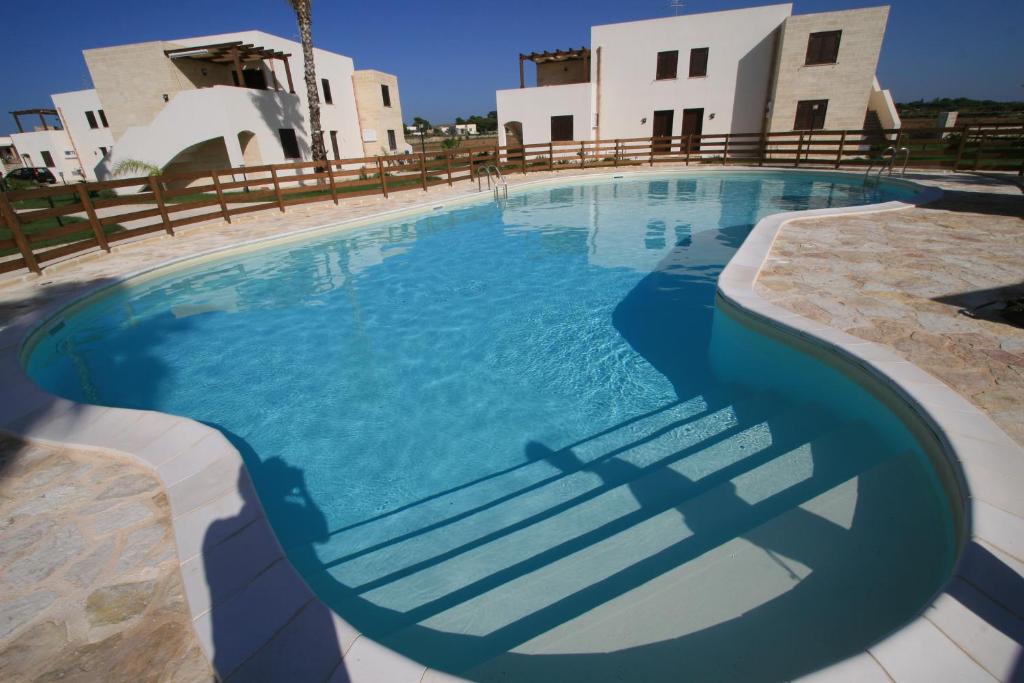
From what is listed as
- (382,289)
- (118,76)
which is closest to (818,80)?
(382,289)

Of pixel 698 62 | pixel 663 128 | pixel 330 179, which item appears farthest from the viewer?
pixel 663 128

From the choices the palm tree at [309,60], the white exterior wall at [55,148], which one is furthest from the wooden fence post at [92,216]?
the white exterior wall at [55,148]

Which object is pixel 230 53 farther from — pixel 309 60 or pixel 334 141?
pixel 334 141

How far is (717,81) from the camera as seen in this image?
20594 mm

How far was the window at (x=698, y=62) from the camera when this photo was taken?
20.3 metres

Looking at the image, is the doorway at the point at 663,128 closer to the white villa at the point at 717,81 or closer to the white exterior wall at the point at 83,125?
the white villa at the point at 717,81

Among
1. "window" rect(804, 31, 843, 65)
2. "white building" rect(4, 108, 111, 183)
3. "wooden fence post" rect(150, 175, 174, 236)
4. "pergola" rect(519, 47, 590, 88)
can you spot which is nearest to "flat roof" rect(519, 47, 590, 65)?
"pergola" rect(519, 47, 590, 88)

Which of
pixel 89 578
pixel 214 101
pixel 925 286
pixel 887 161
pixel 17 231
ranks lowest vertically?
pixel 89 578

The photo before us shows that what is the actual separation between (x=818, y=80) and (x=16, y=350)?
24.5 metres

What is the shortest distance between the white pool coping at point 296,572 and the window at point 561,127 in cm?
2068

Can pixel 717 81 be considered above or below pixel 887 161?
above

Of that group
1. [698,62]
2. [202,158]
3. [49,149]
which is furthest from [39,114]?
[698,62]

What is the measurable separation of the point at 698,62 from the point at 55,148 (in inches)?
1625

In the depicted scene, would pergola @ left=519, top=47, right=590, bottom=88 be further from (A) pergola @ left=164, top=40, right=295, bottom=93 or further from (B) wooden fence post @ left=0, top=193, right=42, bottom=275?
(B) wooden fence post @ left=0, top=193, right=42, bottom=275
